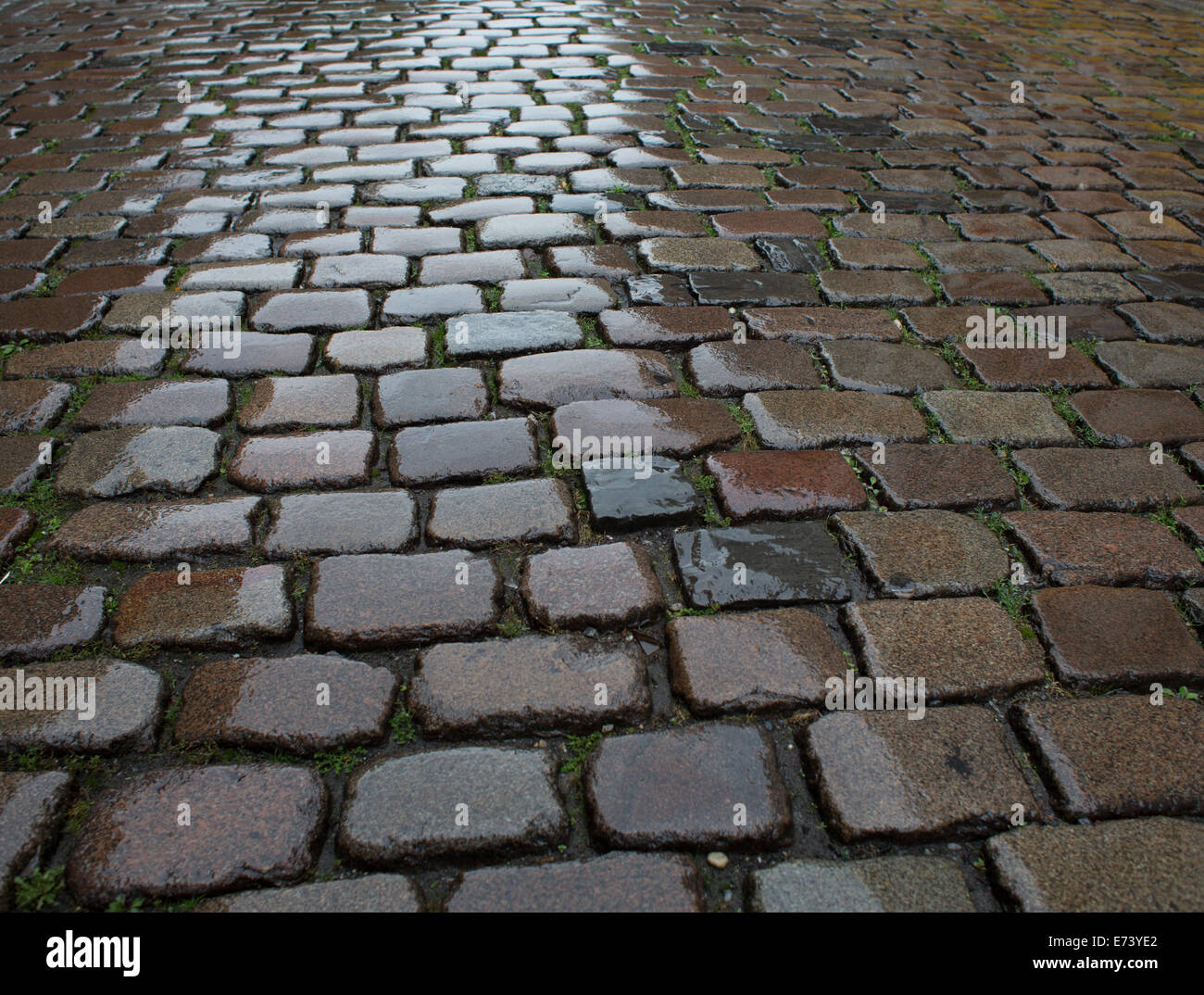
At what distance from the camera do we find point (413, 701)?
1.55 metres

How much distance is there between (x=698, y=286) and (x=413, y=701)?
1886mm

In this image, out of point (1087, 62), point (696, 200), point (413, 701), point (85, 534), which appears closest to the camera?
point (413, 701)

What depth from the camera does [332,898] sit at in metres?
1.27

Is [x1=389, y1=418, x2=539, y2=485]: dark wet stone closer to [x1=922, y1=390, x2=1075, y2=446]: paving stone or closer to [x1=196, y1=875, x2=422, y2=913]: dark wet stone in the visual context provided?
[x1=196, y1=875, x2=422, y2=913]: dark wet stone

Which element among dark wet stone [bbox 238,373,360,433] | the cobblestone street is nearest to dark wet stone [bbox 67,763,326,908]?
the cobblestone street

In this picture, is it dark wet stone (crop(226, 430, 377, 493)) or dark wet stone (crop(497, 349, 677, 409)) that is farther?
dark wet stone (crop(497, 349, 677, 409))

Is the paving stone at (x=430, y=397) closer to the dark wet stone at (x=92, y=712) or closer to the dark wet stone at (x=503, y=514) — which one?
the dark wet stone at (x=503, y=514)

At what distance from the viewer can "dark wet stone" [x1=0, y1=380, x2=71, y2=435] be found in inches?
87.2

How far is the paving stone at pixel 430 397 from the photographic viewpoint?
2.26 metres

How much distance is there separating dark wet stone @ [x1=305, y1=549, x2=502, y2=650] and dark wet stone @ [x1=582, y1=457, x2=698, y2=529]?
322 mm
